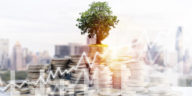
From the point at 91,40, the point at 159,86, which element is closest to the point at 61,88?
the point at 91,40

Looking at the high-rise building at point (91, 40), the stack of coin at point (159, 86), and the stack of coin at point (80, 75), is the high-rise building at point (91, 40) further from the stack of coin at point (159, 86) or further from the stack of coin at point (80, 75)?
the stack of coin at point (159, 86)

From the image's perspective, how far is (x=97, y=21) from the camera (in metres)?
4.95

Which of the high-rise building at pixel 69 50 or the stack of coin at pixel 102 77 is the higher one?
the high-rise building at pixel 69 50

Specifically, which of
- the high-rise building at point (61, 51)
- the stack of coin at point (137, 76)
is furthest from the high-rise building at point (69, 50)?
the stack of coin at point (137, 76)

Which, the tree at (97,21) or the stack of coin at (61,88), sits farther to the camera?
the tree at (97,21)

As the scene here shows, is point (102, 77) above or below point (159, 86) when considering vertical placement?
above

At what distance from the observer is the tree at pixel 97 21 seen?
195 inches

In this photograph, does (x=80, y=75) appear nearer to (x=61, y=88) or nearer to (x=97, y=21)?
(x=61, y=88)

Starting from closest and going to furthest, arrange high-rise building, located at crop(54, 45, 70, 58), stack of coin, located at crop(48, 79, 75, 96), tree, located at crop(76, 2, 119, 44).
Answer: stack of coin, located at crop(48, 79, 75, 96)
tree, located at crop(76, 2, 119, 44)
high-rise building, located at crop(54, 45, 70, 58)

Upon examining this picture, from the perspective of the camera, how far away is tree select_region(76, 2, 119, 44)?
495cm

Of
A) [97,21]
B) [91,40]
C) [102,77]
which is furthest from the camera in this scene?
[91,40]

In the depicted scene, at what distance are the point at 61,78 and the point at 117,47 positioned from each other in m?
1.15

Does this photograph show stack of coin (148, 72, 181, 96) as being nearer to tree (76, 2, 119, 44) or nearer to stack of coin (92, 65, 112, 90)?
stack of coin (92, 65, 112, 90)

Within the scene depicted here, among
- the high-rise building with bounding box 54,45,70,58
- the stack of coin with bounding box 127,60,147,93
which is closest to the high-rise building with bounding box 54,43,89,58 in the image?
the high-rise building with bounding box 54,45,70,58
